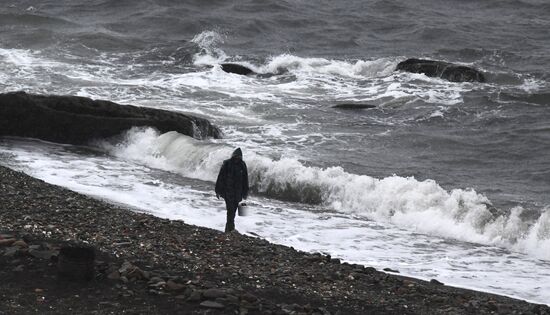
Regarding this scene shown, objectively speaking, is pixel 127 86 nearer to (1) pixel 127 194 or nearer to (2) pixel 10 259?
(1) pixel 127 194

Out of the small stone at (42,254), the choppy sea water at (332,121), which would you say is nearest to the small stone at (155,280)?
the small stone at (42,254)

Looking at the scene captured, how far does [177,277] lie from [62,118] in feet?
33.1

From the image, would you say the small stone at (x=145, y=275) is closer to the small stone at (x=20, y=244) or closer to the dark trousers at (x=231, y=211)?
the small stone at (x=20, y=244)

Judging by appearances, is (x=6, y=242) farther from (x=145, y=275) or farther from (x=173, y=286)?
(x=173, y=286)

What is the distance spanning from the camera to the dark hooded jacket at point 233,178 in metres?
12.8

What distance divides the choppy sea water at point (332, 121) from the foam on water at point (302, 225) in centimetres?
5

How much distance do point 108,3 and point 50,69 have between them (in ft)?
44.6

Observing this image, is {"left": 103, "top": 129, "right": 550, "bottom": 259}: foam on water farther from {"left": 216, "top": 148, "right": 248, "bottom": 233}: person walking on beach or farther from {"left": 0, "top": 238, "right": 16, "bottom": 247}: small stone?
{"left": 0, "top": 238, "right": 16, "bottom": 247}: small stone

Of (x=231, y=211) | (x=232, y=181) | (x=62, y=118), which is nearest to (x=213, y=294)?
(x=232, y=181)

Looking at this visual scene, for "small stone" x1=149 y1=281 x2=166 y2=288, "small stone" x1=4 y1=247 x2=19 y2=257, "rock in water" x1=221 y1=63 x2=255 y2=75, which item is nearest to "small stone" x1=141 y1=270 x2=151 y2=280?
"small stone" x1=149 y1=281 x2=166 y2=288

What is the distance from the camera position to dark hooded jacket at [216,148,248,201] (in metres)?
12.8

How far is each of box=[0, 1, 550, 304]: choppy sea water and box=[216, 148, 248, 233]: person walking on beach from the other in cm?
99

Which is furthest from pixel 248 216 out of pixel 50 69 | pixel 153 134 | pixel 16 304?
pixel 50 69

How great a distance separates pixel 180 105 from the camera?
2392 centimetres
